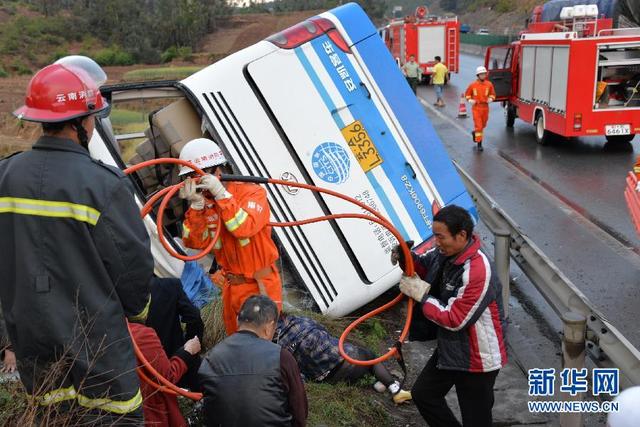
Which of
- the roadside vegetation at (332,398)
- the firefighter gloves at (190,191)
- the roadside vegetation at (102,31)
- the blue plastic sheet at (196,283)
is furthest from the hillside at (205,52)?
the firefighter gloves at (190,191)

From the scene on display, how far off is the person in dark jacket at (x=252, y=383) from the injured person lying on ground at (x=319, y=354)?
4.50 ft

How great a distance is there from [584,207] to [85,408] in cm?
811

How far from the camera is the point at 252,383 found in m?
2.86

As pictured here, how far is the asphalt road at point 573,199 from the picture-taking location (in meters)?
6.60

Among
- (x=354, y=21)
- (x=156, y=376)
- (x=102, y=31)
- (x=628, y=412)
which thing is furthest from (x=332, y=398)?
(x=102, y=31)

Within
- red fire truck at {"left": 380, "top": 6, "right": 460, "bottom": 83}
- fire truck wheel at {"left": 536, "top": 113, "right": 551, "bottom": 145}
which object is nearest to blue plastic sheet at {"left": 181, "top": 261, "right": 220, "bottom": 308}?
fire truck wheel at {"left": 536, "top": 113, "right": 551, "bottom": 145}

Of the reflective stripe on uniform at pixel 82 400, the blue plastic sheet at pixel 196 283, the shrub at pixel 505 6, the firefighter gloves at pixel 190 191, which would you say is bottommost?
the shrub at pixel 505 6

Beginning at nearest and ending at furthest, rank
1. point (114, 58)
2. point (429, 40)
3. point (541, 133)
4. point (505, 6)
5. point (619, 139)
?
point (619, 139)
point (541, 133)
point (429, 40)
point (114, 58)
point (505, 6)

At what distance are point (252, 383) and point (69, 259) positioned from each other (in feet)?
3.17

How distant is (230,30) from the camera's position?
64062 mm

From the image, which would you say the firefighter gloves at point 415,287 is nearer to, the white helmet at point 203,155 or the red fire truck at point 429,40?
the white helmet at point 203,155

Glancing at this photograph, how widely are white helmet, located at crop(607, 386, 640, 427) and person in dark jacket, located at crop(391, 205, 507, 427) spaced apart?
1.42 m

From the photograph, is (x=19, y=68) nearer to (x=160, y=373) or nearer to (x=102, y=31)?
(x=102, y=31)

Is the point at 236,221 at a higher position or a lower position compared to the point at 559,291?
higher
